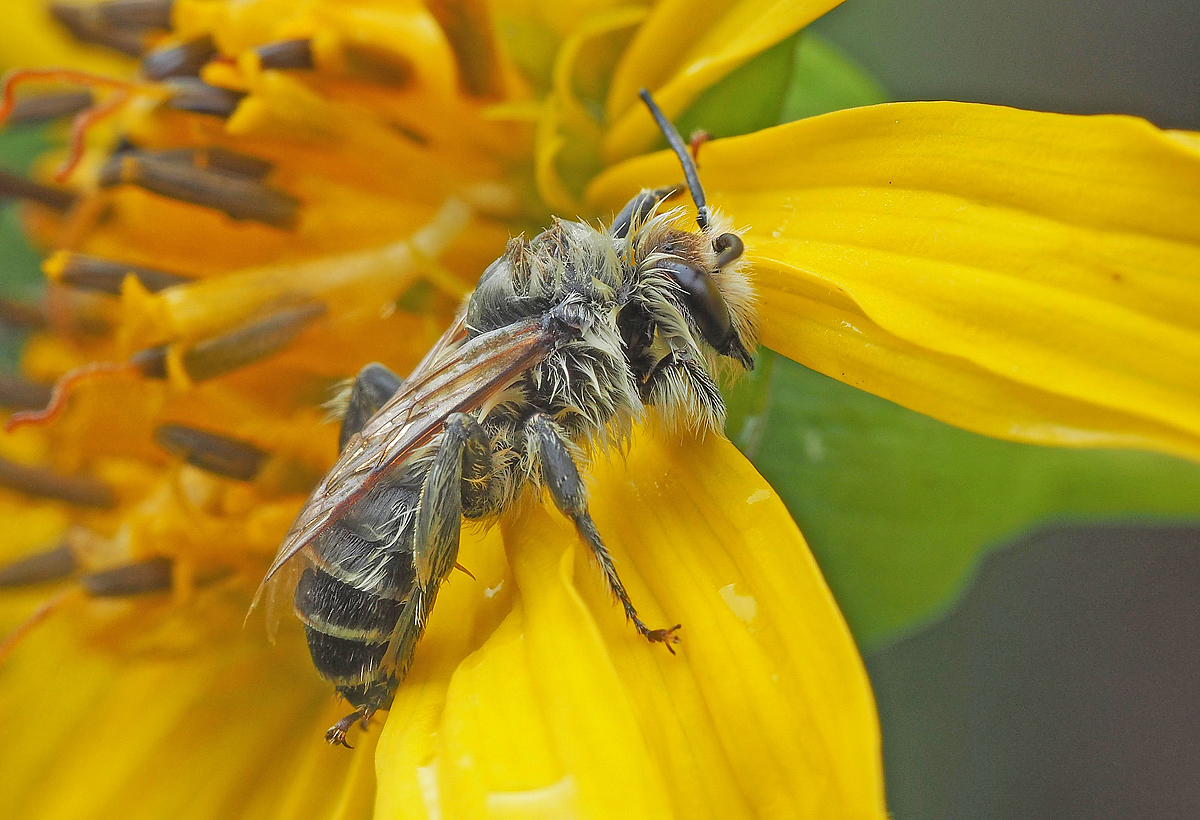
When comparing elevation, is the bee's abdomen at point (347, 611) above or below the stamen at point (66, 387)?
below

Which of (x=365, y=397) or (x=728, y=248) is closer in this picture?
(x=728, y=248)

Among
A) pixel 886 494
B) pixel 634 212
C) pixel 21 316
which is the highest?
pixel 634 212

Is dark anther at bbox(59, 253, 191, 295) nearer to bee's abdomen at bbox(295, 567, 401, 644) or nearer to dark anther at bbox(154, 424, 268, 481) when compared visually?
dark anther at bbox(154, 424, 268, 481)

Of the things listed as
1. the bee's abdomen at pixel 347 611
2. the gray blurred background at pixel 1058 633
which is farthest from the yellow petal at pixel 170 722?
the gray blurred background at pixel 1058 633

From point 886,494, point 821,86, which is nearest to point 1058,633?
point 886,494

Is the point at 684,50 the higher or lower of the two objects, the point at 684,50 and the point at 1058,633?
the higher

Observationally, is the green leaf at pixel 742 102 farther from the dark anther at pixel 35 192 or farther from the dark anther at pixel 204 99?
the dark anther at pixel 35 192

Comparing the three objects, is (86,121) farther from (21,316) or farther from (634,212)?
(634,212)

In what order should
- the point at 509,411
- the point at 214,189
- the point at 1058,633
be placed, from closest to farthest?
the point at 509,411 → the point at 214,189 → the point at 1058,633
